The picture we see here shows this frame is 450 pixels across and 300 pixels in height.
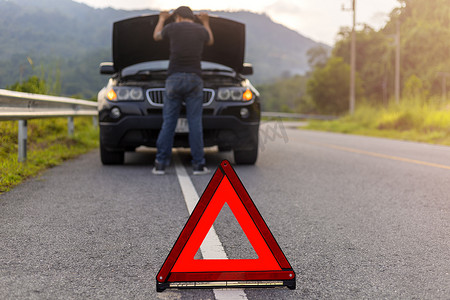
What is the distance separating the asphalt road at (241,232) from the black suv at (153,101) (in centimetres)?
51

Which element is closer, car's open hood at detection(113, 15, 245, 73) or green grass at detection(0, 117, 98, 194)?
green grass at detection(0, 117, 98, 194)

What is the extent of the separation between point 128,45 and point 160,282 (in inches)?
219

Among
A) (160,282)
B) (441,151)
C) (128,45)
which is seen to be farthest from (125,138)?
(441,151)

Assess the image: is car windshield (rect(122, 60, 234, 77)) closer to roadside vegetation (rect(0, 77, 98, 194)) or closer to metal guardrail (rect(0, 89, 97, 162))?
metal guardrail (rect(0, 89, 97, 162))

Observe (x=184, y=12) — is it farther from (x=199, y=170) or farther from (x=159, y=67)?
(x=199, y=170)

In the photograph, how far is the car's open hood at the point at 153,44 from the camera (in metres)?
7.43

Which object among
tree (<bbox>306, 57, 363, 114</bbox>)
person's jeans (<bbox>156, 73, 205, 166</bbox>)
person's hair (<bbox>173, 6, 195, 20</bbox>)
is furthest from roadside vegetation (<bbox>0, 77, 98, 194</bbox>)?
tree (<bbox>306, 57, 363, 114</bbox>)

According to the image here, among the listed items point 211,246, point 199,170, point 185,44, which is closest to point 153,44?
point 185,44

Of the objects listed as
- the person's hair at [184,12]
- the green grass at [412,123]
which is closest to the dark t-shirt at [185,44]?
the person's hair at [184,12]

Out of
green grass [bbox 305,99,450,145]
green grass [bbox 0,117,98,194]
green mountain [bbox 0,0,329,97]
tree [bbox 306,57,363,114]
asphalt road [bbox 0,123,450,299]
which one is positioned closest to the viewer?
asphalt road [bbox 0,123,450,299]

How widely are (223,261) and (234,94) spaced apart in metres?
4.74

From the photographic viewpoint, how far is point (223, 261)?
2.70 m

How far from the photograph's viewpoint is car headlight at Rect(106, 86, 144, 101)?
23.2ft

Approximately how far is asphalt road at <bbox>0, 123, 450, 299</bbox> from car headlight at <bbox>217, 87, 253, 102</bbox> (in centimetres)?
105
